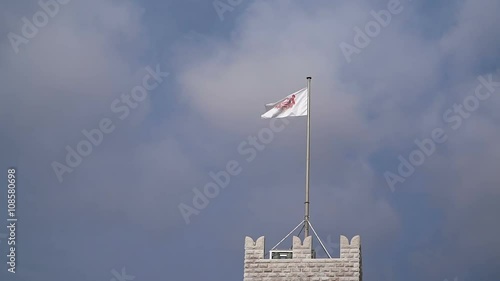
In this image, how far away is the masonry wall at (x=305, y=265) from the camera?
44.8 m

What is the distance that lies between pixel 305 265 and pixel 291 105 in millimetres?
→ 8442

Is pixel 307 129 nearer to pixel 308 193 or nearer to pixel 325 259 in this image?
pixel 308 193

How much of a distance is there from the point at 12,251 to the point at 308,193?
14118 mm

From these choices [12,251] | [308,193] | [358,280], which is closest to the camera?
[358,280]

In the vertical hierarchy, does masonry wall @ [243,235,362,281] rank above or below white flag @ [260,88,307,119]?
below

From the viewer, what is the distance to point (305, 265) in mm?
45062

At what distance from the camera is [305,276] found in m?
44.9

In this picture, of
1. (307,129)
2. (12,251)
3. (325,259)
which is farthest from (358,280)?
(12,251)

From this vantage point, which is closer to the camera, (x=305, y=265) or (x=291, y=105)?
(x=305, y=265)

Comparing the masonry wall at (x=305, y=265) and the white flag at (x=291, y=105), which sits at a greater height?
the white flag at (x=291, y=105)

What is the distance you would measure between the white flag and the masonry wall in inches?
274

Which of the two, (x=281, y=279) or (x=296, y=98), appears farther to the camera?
(x=296, y=98)

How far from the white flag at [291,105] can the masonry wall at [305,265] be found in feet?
22.8

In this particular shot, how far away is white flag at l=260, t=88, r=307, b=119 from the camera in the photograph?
50188 mm
